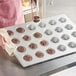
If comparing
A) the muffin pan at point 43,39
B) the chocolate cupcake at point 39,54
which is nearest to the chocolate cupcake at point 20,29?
the muffin pan at point 43,39

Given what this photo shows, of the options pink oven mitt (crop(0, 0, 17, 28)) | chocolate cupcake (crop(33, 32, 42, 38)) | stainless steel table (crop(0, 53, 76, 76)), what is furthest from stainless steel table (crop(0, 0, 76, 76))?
pink oven mitt (crop(0, 0, 17, 28))

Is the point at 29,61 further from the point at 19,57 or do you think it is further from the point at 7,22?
the point at 7,22

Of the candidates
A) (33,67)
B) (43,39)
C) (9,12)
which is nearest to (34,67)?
(33,67)

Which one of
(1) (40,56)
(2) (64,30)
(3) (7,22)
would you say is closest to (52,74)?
Answer: (1) (40,56)

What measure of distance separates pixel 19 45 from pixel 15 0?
0.25 m

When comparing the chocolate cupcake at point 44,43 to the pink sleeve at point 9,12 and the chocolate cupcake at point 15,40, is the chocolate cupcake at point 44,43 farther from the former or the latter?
the pink sleeve at point 9,12

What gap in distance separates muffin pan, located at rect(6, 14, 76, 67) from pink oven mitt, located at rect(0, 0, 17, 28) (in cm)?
10

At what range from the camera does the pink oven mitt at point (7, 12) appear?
0.81 meters

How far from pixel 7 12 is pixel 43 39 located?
0.73 ft

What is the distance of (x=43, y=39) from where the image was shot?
26.6 inches

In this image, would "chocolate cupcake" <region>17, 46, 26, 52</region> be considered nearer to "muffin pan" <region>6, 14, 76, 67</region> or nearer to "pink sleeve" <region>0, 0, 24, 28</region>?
"muffin pan" <region>6, 14, 76, 67</region>

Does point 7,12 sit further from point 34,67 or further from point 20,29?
point 34,67

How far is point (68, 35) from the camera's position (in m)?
0.70

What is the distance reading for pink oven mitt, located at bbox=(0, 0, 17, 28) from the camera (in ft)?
2.64
